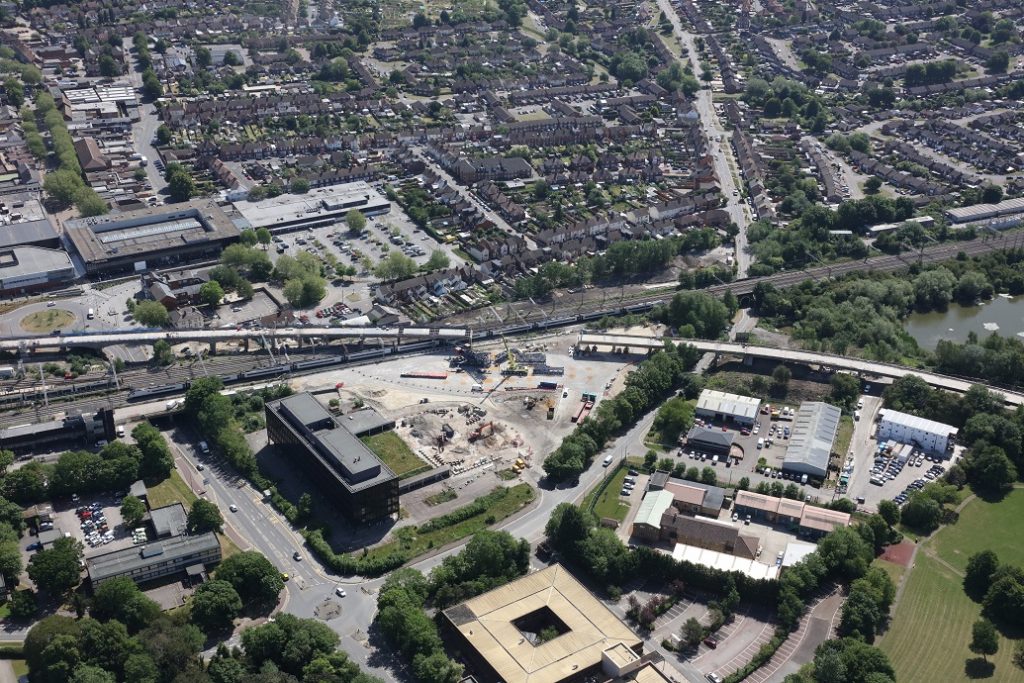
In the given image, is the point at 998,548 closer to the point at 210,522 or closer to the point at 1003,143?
the point at 210,522

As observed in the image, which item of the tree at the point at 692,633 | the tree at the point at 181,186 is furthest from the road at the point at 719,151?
the tree at the point at 181,186

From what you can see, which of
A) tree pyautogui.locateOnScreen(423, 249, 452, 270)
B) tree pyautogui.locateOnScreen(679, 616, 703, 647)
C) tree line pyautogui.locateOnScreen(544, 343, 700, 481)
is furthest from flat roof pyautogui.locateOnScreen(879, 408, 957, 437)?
tree pyautogui.locateOnScreen(423, 249, 452, 270)

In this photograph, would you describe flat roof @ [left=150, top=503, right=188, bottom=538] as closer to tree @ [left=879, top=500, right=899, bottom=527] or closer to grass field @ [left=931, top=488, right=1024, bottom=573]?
tree @ [left=879, top=500, right=899, bottom=527]

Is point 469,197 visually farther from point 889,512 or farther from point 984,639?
point 984,639

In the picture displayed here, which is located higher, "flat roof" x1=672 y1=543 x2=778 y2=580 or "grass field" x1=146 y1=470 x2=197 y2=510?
"grass field" x1=146 y1=470 x2=197 y2=510

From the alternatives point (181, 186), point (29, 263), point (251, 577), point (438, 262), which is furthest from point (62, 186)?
point (251, 577)

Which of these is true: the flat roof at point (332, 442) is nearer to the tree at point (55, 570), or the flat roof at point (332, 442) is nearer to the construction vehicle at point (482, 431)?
the construction vehicle at point (482, 431)
